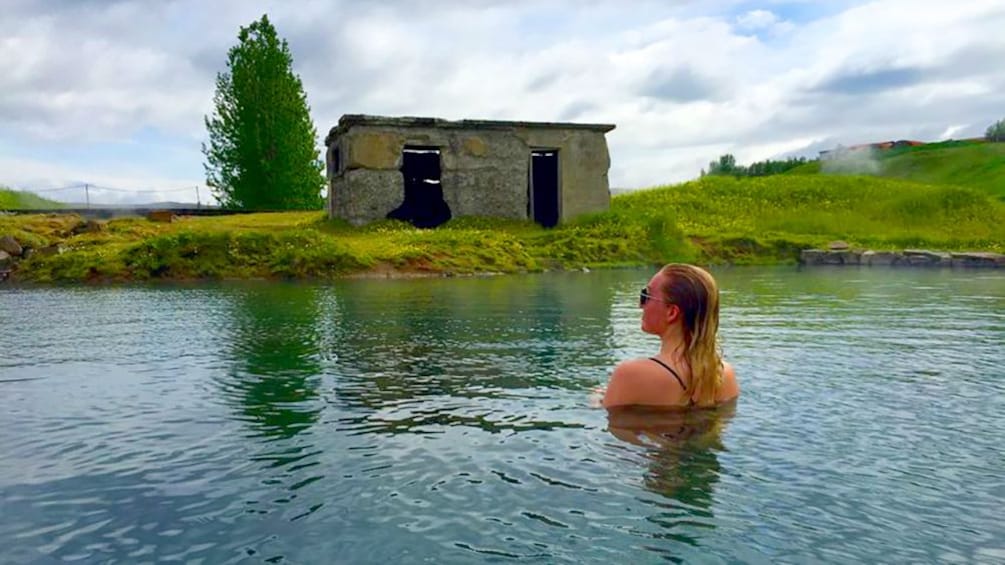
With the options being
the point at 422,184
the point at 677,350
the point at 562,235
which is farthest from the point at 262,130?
the point at 677,350

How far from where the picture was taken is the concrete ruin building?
110ft

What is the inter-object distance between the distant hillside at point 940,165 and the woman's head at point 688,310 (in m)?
72.5

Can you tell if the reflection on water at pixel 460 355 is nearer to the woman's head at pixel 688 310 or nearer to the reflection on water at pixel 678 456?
the reflection on water at pixel 678 456

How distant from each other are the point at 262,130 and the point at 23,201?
75.1 ft

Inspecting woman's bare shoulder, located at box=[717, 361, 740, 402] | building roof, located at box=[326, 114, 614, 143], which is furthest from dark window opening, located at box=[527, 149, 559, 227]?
woman's bare shoulder, located at box=[717, 361, 740, 402]

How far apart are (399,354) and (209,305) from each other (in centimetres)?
797

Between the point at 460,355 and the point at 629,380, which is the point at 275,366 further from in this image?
the point at 629,380

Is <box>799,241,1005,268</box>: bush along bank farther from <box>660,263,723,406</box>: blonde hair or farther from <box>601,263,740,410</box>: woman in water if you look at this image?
<box>660,263,723,406</box>: blonde hair

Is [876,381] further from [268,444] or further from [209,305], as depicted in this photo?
[209,305]

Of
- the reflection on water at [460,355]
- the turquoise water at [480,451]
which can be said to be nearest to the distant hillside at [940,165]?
the reflection on water at [460,355]

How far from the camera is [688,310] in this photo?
6.39 meters

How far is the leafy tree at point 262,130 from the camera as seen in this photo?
46.9 m

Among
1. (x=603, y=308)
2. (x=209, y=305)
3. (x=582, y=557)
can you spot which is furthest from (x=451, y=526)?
(x=209, y=305)

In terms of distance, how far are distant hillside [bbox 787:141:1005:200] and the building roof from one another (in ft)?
148
